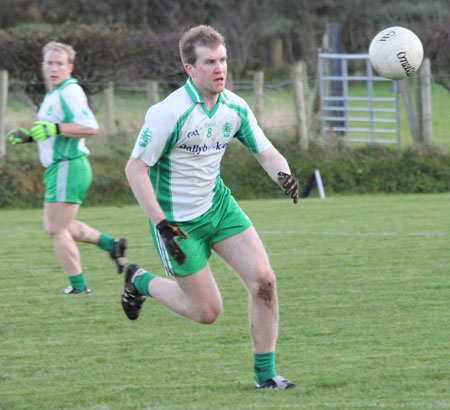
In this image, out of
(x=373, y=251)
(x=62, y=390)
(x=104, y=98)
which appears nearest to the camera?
(x=62, y=390)

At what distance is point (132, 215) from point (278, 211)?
7.50 ft

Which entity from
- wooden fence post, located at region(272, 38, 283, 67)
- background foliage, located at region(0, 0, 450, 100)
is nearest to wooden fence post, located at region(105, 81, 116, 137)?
background foliage, located at region(0, 0, 450, 100)

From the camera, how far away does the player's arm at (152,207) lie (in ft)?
15.5

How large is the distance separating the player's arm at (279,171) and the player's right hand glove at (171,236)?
72 cm

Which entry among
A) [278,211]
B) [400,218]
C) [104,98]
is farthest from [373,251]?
[104,98]

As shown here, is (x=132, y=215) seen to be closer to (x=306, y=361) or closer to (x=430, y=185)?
(x=430, y=185)

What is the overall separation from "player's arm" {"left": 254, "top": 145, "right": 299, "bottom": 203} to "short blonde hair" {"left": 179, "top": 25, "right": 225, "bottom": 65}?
72cm

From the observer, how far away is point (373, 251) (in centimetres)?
944

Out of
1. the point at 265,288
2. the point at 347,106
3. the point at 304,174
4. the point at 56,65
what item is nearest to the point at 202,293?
the point at 265,288

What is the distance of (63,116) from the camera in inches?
301

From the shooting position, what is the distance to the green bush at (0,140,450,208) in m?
15.5

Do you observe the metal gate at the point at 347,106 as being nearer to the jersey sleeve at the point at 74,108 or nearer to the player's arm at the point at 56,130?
the jersey sleeve at the point at 74,108

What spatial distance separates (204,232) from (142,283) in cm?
85

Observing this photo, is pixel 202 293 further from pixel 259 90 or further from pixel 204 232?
pixel 259 90
